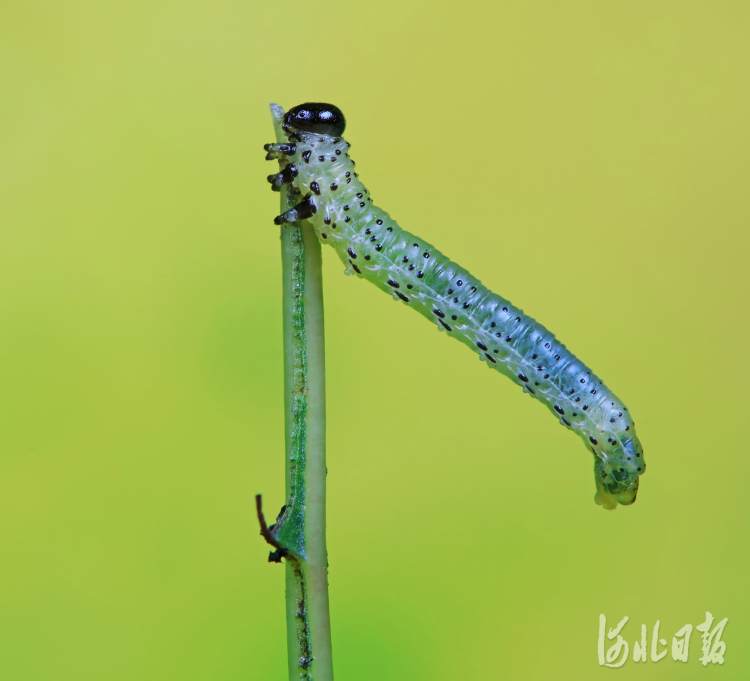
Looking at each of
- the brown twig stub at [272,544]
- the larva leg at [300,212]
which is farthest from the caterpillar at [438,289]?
the brown twig stub at [272,544]

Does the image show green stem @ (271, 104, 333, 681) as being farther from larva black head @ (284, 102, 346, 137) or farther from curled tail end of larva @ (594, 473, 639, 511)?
curled tail end of larva @ (594, 473, 639, 511)

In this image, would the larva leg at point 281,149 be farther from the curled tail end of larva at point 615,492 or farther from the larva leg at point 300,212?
the curled tail end of larva at point 615,492

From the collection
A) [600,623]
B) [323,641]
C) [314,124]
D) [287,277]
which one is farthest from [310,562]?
[600,623]

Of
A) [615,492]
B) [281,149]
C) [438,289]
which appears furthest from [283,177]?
[615,492]

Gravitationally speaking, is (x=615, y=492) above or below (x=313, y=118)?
below

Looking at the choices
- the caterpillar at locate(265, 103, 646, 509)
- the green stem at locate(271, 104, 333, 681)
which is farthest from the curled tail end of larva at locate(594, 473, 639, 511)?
the green stem at locate(271, 104, 333, 681)

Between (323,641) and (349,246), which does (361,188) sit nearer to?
(349,246)

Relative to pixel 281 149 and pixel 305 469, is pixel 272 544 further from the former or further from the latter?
pixel 281 149

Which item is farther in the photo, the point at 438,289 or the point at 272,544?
the point at 438,289

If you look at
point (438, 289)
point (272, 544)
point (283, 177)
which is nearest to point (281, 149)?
point (283, 177)
